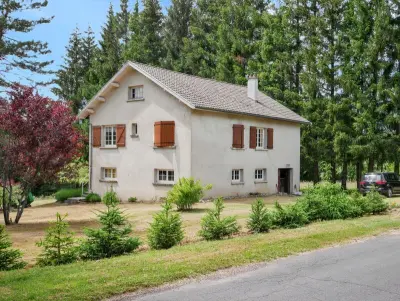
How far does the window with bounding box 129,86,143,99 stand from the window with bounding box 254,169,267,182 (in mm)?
8951

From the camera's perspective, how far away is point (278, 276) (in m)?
7.68

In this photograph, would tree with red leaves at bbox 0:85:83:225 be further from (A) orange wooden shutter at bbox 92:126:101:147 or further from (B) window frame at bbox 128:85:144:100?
(A) orange wooden shutter at bbox 92:126:101:147

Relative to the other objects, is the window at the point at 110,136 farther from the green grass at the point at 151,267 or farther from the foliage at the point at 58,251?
the foliage at the point at 58,251

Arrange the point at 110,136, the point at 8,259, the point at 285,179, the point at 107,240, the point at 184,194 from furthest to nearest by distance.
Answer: the point at 285,179
the point at 110,136
the point at 184,194
the point at 107,240
the point at 8,259

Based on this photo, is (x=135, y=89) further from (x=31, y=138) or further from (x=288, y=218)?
(x=288, y=218)

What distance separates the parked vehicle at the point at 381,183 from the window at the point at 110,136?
52.9ft

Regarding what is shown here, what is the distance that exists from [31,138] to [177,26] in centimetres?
3775

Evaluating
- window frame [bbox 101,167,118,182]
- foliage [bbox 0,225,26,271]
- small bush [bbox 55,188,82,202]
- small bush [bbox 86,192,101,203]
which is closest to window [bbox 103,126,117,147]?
window frame [bbox 101,167,118,182]

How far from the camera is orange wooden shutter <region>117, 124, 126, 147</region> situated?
26.7 metres

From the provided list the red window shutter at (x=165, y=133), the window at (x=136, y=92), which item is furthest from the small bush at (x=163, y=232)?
the window at (x=136, y=92)

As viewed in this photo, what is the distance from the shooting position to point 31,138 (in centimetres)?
1545

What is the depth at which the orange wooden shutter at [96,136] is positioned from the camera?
1112 inches

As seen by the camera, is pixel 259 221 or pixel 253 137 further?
pixel 253 137

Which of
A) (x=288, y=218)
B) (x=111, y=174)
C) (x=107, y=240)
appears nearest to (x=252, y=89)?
(x=111, y=174)
